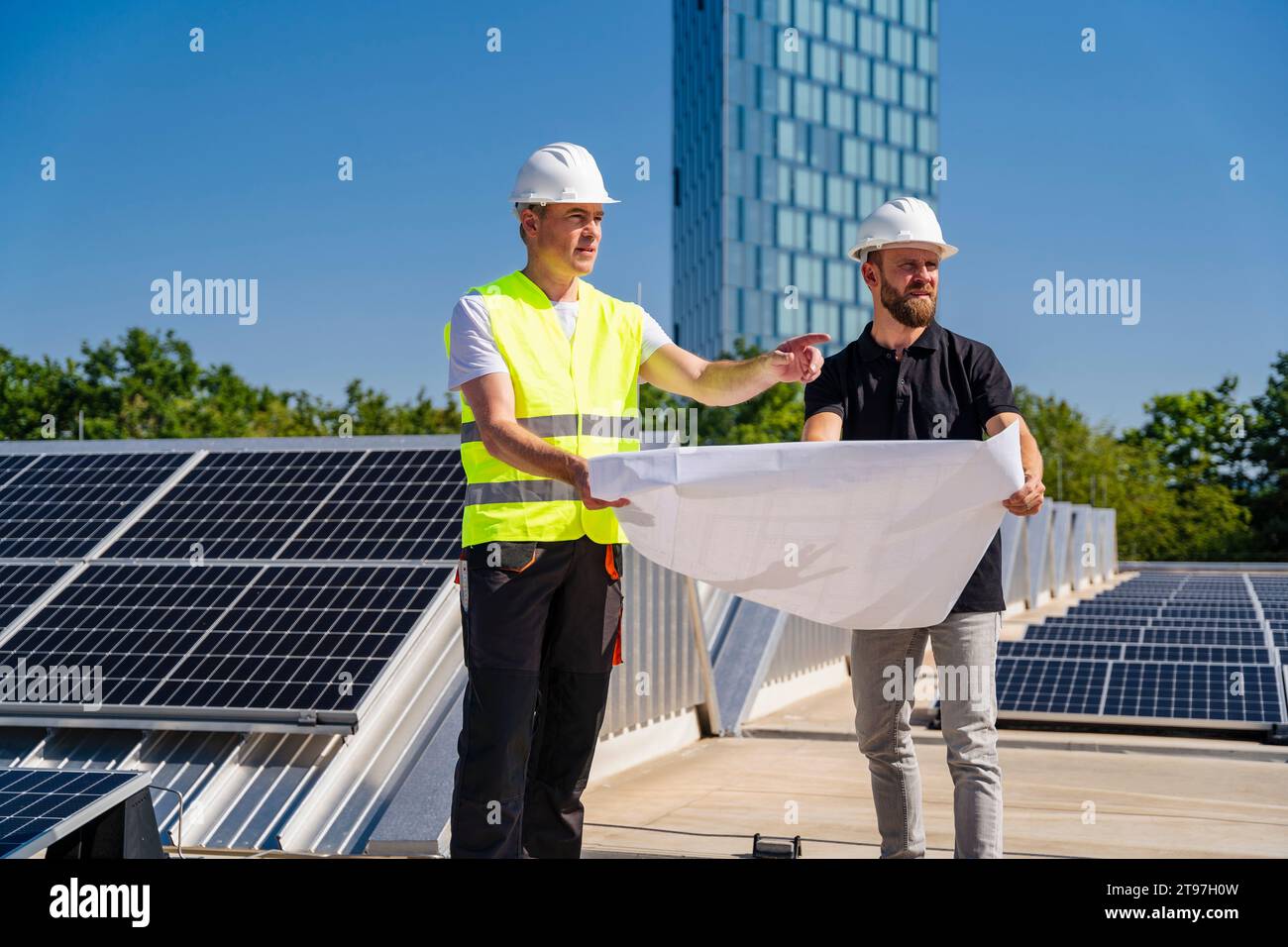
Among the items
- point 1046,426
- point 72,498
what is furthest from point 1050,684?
point 1046,426

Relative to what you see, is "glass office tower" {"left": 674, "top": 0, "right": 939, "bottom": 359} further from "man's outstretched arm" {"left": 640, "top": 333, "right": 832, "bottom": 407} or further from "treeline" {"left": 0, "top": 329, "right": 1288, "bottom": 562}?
"man's outstretched arm" {"left": 640, "top": 333, "right": 832, "bottom": 407}

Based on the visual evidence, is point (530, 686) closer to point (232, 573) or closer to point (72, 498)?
Answer: point (232, 573)

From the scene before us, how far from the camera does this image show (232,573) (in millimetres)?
7918

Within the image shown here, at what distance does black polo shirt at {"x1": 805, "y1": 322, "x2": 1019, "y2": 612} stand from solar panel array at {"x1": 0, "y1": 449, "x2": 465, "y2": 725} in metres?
3.14

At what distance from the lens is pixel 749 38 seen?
74.6m

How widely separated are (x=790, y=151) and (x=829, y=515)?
246 feet

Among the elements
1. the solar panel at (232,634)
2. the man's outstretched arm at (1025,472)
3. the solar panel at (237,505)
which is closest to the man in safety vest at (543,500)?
the man's outstretched arm at (1025,472)

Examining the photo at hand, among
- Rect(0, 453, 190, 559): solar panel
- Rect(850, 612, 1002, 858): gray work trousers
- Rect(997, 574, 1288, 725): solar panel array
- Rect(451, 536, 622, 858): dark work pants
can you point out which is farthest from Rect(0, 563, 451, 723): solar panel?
Rect(997, 574, 1288, 725): solar panel array

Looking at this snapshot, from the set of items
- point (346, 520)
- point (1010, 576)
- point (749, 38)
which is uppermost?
point (749, 38)

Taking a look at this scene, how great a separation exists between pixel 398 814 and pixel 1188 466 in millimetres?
75990

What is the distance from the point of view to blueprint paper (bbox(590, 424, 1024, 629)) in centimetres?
416

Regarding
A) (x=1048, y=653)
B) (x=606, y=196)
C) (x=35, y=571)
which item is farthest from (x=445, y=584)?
(x=1048, y=653)

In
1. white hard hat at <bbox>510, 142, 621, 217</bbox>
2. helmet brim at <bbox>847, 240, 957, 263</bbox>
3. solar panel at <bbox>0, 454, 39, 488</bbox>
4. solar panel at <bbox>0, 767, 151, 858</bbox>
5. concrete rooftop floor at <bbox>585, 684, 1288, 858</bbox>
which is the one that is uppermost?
white hard hat at <bbox>510, 142, 621, 217</bbox>
